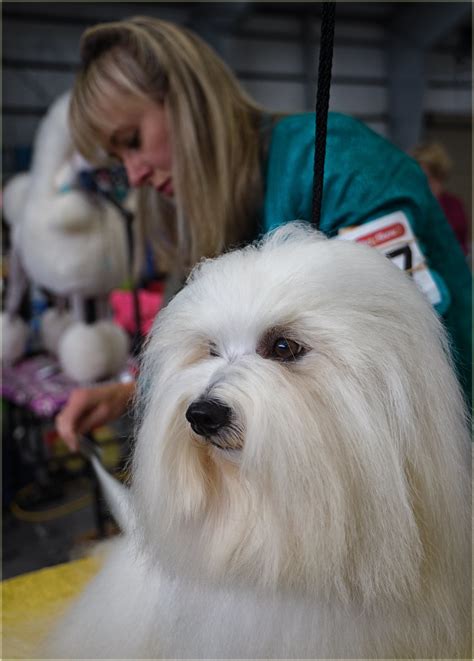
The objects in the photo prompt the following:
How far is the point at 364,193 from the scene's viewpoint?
0.85 m

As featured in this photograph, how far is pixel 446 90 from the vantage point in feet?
28.0

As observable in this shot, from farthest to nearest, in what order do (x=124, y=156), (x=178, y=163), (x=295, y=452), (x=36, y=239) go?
(x=36, y=239), (x=124, y=156), (x=178, y=163), (x=295, y=452)

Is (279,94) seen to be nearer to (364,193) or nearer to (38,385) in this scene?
(38,385)

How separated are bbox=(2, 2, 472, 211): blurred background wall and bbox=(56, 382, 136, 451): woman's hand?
208 inches

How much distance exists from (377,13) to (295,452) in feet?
29.3

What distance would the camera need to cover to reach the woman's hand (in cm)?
120

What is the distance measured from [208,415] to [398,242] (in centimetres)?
39

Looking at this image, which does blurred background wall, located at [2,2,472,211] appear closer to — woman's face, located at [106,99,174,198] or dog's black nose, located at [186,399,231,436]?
woman's face, located at [106,99,174,198]

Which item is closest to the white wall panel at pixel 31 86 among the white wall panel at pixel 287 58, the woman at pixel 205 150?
the white wall panel at pixel 287 58

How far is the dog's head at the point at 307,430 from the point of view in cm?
55

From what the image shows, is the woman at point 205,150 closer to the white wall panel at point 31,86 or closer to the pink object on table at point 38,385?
the pink object on table at point 38,385

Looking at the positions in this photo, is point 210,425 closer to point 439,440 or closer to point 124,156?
point 439,440

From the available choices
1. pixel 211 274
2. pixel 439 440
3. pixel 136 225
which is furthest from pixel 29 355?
pixel 439 440

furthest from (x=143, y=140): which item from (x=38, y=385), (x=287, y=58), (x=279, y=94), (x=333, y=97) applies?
(x=333, y=97)
